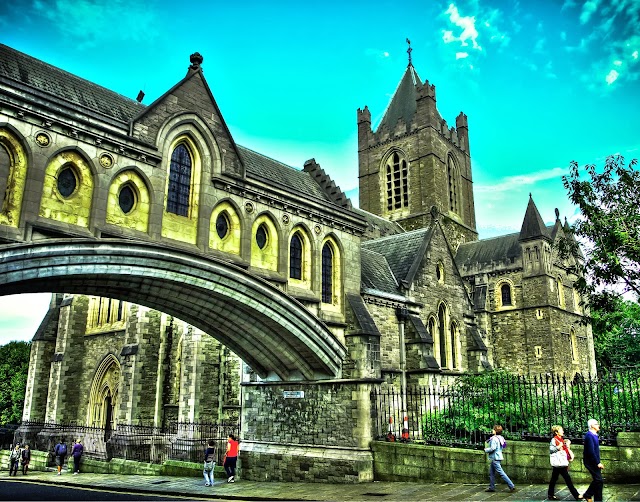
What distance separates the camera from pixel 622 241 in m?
14.7

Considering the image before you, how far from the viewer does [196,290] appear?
45.4 ft

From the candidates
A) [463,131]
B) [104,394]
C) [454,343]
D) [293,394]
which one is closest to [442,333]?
[454,343]

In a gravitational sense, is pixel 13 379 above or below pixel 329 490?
above

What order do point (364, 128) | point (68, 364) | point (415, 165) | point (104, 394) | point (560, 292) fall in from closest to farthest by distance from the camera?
point (104, 394) < point (68, 364) < point (560, 292) < point (415, 165) < point (364, 128)

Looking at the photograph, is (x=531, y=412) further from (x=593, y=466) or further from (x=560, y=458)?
(x=593, y=466)

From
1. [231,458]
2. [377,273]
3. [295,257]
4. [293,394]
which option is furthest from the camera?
[377,273]

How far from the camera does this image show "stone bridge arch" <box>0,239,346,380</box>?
1098 cm

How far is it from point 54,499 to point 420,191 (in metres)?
42.2

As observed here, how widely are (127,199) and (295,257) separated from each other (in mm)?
5530

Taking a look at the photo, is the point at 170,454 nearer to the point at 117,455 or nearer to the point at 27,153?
the point at 117,455

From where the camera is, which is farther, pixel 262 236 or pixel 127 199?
pixel 262 236

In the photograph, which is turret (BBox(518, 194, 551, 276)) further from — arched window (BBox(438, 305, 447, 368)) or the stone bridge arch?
the stone bridge arch

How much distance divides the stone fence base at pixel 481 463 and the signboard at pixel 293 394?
9.06ft

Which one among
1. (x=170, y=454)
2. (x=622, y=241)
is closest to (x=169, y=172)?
(x=622, y=241)
